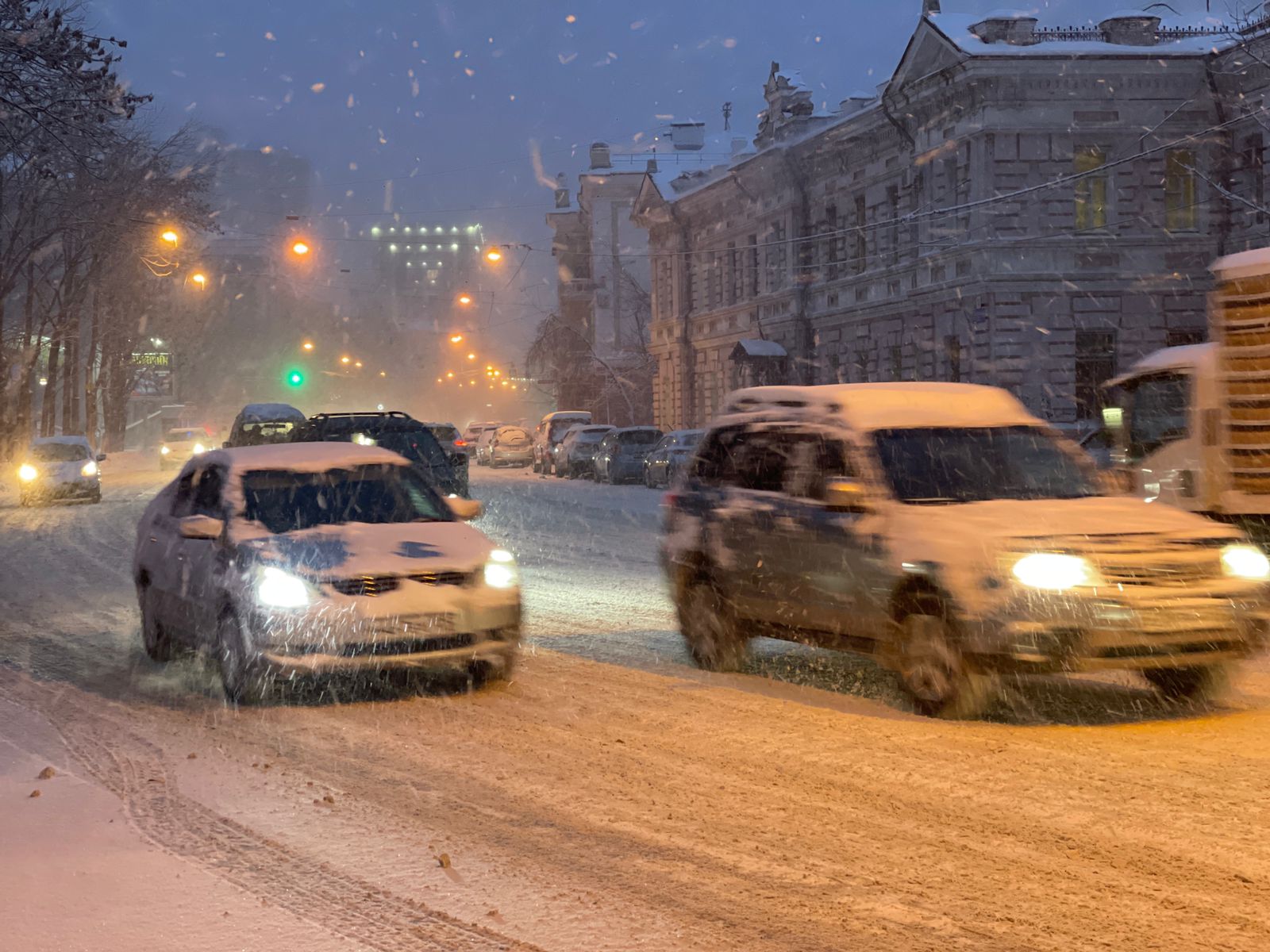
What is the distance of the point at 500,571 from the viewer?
1001 cm

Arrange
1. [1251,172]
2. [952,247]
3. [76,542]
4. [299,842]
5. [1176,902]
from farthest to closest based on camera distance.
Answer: [952,247] → [1251,172] → [76,542] → [299,842] → [1176,902]

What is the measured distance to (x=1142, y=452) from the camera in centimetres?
1617

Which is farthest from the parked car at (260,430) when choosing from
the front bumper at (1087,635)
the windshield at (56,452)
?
the front bumper at (1087,635)

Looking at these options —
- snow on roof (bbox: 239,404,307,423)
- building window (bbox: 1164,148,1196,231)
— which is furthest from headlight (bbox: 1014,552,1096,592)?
building window (bbox: 1164,148,1196,231)

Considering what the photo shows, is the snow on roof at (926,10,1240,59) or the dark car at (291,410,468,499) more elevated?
the snow on roof at (926,10,1240,59)

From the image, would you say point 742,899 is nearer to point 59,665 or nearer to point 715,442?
point 715,442

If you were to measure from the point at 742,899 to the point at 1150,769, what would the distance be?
2823 millimetres

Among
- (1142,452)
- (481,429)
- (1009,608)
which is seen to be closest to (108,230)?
(481,429)

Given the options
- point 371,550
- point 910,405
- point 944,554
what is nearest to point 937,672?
point 944,554

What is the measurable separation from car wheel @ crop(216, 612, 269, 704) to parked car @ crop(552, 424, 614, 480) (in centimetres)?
3507

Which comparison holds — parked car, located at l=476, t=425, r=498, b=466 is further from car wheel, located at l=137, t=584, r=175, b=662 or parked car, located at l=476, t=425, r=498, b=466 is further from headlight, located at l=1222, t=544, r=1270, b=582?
headlight, located at l=1222, t=544, r=1270, b=582

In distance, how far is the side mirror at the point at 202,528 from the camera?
33.0ft

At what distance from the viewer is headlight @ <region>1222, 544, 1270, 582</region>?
8.83 meters

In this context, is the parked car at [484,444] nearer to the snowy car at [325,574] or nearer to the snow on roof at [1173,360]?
the snow on roof at [1173,360]
